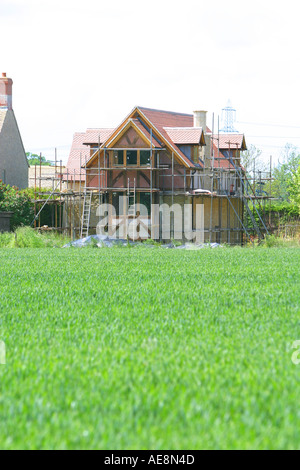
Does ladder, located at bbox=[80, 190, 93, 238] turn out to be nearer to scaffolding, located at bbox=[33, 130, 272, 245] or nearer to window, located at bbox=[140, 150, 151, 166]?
scaffolding, located at bbox=[33, 130, 272, 245]

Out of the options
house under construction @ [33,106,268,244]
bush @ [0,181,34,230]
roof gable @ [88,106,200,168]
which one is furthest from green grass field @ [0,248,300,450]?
bush @ [0,181,34,230]

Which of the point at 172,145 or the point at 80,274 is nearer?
the point at 80,274

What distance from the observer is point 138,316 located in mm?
8867

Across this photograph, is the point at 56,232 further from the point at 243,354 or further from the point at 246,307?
the point at 243,354

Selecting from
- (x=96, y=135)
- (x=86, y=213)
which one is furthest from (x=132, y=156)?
(x=86, y=213)

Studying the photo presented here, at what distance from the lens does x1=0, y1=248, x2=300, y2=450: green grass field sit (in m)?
4.26

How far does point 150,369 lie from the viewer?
5.79m

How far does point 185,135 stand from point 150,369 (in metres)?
32.4

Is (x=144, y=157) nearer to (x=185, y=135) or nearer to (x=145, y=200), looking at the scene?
(x=145, y=200)

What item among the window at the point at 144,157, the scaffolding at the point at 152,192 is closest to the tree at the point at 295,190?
the scaffolding at the point at 152,192

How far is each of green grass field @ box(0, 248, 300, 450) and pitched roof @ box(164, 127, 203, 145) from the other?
26.1 metres

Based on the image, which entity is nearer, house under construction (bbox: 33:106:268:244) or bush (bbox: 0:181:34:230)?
house under construction (bbox: 33:106:268:244)
